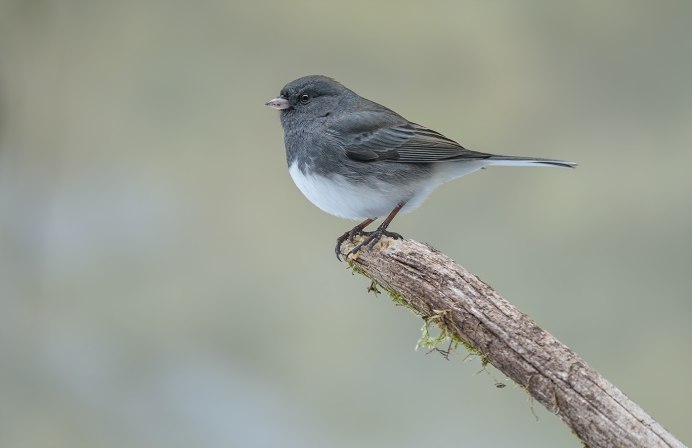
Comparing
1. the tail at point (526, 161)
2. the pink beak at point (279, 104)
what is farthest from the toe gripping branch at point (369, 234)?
the pink beak at point (279, 104)

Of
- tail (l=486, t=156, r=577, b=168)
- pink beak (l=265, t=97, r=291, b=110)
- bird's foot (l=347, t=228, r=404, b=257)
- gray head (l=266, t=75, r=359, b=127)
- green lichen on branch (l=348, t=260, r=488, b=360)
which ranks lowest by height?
green lichen on branch (l=348, t=260, r=488, b=360)

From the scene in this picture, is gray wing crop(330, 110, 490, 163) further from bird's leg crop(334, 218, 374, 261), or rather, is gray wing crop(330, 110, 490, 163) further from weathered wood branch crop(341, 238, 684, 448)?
weathered wood branch crop(341, 238, 684, 448)

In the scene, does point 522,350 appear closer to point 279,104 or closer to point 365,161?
point 365,161

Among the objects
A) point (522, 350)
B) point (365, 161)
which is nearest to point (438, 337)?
point (522, 350)

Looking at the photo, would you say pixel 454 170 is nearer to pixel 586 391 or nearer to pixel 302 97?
pixel 302 97

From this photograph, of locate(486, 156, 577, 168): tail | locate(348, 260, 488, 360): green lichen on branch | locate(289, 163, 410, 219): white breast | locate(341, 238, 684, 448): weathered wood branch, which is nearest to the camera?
locate(341, 238, 684, 448): weathered wood branch

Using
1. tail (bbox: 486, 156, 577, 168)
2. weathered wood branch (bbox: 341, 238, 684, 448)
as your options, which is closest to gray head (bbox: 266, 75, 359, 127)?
tail (bbox: 486, 156, 577, 168)

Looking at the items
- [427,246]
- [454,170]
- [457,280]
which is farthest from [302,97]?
[457,280]
